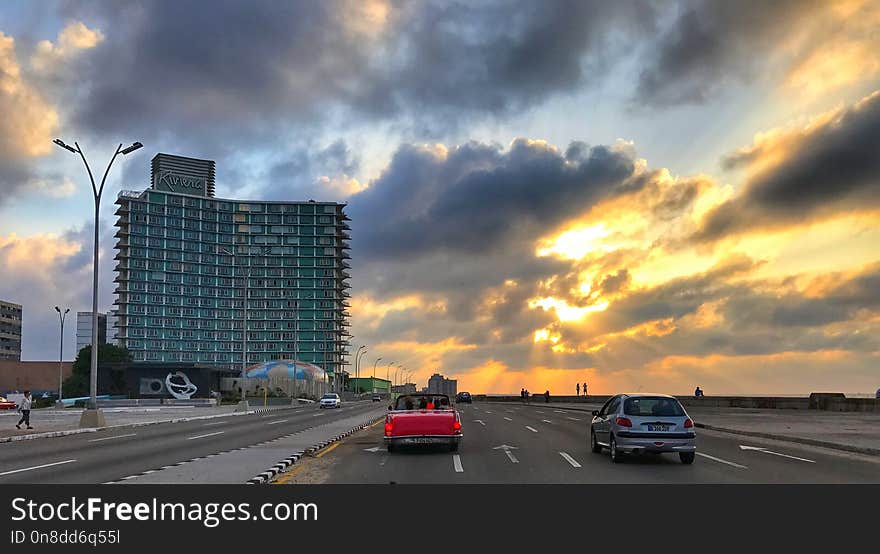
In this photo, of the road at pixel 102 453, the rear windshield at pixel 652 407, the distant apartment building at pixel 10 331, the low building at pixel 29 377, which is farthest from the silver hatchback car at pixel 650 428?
the distant apartment building at pixel 10 331

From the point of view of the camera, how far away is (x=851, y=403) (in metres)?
50.7

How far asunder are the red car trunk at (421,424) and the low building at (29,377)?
151m

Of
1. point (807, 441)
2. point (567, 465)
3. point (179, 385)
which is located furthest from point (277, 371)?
point (567, 465)

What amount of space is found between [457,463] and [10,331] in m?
188

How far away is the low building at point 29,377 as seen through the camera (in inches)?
6083

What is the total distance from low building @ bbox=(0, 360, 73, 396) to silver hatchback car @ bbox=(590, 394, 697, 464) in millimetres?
155191

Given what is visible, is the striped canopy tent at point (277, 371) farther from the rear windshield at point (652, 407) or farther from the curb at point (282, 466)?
the rear windshield at point (652, 407)

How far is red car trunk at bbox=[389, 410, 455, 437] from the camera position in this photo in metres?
20.5

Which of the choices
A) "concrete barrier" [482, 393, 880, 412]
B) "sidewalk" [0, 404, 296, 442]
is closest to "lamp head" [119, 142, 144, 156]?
"sidewalk" [0, 404, 296, 442]

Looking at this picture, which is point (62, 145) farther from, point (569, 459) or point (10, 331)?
point (10, 331)

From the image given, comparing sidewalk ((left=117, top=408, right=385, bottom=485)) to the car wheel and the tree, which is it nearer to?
the car wheel

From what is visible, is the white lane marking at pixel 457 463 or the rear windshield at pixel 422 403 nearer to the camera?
the white lane marking at pixel 457 463

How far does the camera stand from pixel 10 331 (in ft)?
588
